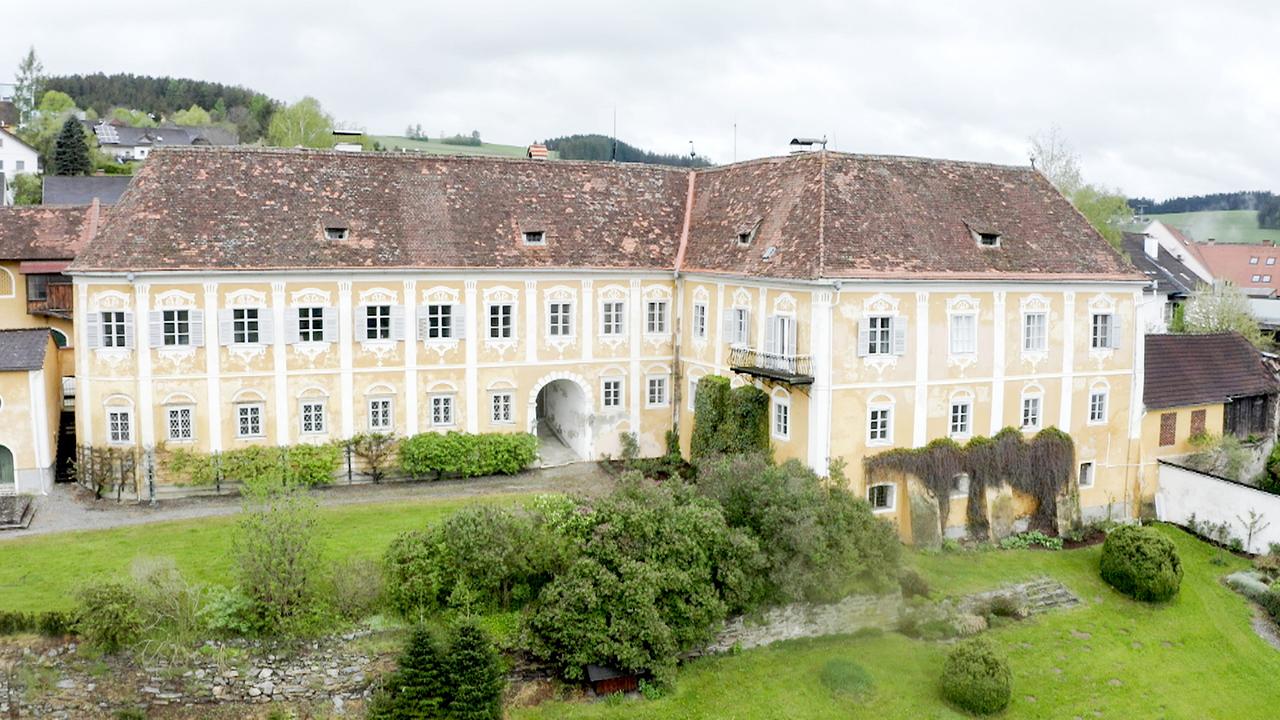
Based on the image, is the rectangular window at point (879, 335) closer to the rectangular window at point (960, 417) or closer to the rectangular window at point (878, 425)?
the rectangular window at point (878, 425)

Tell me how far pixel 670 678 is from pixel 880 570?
684 cm

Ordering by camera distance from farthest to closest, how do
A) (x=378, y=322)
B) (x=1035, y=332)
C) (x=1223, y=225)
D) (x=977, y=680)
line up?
(x=1223, y=225)
(x=378, y=322)
(x=1035, y=332)
(x=977, y=680)

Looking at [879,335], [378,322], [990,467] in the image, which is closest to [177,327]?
[378,322]

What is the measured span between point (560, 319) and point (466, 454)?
19.1 ft

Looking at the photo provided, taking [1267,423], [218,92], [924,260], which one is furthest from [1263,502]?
[218,92]

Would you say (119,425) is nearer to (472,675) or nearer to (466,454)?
(466,454)

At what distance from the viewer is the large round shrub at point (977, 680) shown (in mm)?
23906

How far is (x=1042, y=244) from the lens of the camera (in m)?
35.0

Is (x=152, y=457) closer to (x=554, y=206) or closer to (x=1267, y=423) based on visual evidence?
(x=554, y=206)

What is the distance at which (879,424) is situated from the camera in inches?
1254

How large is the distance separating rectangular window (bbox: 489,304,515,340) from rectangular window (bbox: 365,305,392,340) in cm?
348

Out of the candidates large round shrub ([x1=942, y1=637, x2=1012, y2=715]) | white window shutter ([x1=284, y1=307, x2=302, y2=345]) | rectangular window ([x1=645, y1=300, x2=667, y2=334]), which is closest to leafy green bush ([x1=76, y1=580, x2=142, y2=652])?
white window shutter ([x1=284, y1=307, x2=302, y2=345])

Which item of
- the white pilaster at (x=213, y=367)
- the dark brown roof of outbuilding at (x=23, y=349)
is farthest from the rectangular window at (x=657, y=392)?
the dark brown roof of outbuilding at (x=23, y=349)

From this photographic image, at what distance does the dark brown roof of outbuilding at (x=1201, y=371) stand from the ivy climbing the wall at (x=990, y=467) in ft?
16.8
